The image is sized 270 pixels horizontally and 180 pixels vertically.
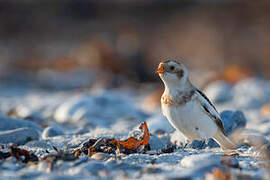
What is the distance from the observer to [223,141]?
15.9ft

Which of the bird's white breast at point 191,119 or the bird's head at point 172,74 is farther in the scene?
the bird's head at point 172,74

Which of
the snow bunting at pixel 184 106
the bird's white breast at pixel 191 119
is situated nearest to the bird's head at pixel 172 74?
the snow bunting at pixel 184 106

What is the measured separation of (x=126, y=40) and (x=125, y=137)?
49.6 feet

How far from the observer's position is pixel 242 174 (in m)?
3.40

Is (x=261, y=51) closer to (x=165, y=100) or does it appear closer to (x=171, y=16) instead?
(x=171, y=16)

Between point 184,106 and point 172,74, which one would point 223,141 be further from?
point 172,74

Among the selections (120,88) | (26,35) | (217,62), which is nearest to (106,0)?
(26,35)

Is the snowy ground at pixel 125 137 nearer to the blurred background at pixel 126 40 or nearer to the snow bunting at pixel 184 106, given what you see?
the snow bunting at pixel 184 106

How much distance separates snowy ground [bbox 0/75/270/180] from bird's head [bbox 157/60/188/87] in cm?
64

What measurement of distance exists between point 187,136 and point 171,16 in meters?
22.8

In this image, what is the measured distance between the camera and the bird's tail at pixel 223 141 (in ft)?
15.8

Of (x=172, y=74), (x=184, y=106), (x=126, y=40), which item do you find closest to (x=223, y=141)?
(x=184, y=106)

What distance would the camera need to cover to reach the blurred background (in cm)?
1503

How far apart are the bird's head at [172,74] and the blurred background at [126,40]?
293 inches
